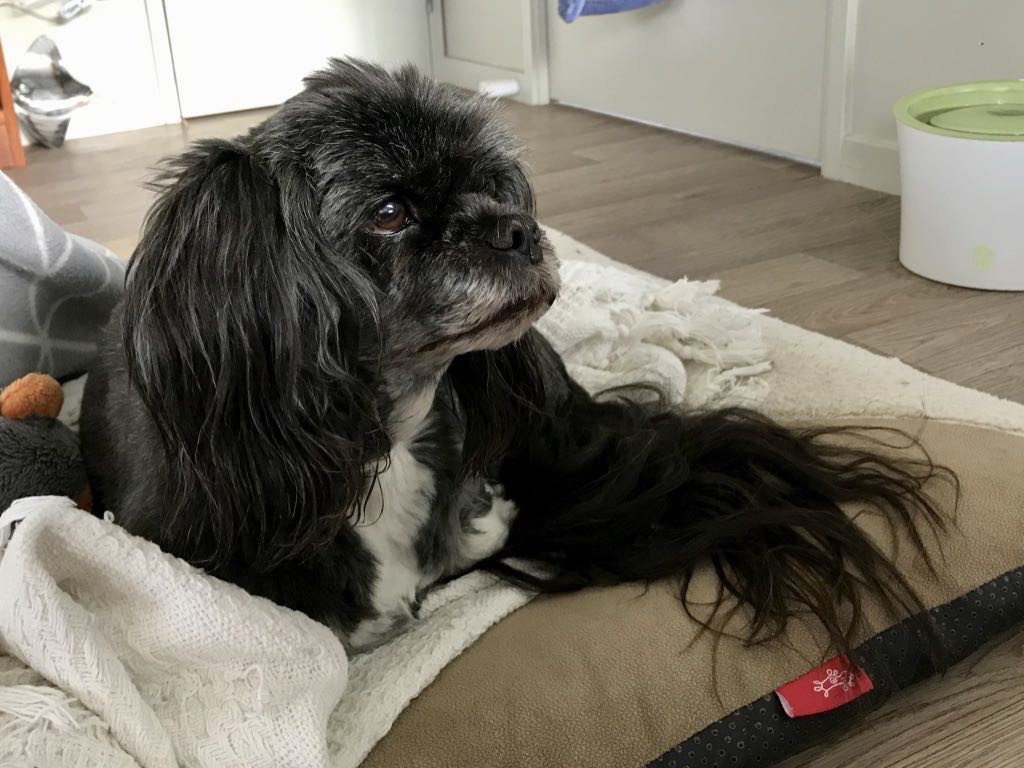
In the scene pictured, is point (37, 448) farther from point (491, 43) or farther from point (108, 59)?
point (491, 43)

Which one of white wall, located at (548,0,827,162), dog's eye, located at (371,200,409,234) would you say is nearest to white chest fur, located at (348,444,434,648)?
dog's eye, located at (371,200,409,234)

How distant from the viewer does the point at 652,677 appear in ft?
3.34

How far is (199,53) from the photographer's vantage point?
4051 millimetres

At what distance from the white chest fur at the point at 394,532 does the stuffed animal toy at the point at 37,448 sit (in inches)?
14.0

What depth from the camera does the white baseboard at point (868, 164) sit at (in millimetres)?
2574

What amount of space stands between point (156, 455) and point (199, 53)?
335 centimetres

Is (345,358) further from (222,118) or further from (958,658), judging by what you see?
(222,118)

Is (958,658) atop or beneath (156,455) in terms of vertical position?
beneath

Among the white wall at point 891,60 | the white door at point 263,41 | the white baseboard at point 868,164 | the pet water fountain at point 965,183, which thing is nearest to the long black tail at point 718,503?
the pet water fountain at point 965,183

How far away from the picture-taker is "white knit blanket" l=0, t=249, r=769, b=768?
2.90 feet

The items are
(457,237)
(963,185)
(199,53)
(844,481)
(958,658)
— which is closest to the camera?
(457,237)

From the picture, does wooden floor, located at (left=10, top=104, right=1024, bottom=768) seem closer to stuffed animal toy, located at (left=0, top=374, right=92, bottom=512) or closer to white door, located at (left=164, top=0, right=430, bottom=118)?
white door, located at (left=164, top=0, right=430, bottom=118)

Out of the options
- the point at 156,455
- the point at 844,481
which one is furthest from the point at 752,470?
the point at 156,455

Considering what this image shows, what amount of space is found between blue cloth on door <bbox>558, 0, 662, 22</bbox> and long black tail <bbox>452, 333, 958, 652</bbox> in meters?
1.93
